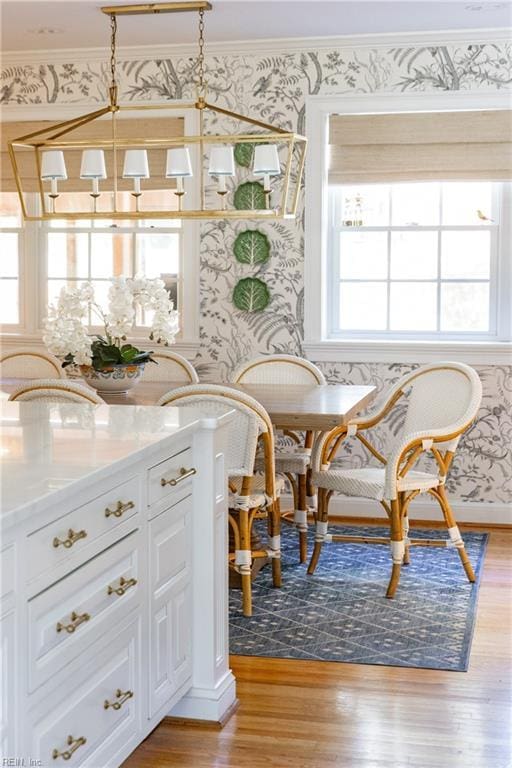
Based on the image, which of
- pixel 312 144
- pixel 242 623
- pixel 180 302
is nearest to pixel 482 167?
pixel 312 144

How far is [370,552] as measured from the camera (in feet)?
16.8

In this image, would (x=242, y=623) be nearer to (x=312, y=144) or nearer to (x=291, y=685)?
(x=291, y=685)

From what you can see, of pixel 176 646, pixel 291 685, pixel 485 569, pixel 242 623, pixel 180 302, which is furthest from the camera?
pixel 180 302

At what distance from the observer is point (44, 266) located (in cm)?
629

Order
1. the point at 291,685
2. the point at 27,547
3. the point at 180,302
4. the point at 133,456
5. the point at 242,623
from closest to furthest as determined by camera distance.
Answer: the point at 27,547, the point at 133,456, the point at 291,685, the point at 242,623, the point at 180,302

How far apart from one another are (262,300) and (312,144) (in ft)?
2.90

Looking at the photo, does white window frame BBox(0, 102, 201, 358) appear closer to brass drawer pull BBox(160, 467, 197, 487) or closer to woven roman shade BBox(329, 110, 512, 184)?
woven roman shade BBox(329, 110, 512, 184)

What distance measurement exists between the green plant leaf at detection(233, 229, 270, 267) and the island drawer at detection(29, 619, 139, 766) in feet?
11.8

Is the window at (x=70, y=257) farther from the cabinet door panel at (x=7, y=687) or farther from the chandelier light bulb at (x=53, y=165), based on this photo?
the cabinet door panel at (x=7, y=687)

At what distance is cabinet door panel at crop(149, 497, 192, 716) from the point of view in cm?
266

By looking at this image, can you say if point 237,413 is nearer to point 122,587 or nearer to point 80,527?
point 122,587

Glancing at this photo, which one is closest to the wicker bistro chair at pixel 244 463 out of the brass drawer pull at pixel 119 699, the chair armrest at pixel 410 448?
the chair armrest at pixel 410 448

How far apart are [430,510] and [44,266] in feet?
8.61

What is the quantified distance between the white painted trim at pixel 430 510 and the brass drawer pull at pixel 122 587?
3272 mm
